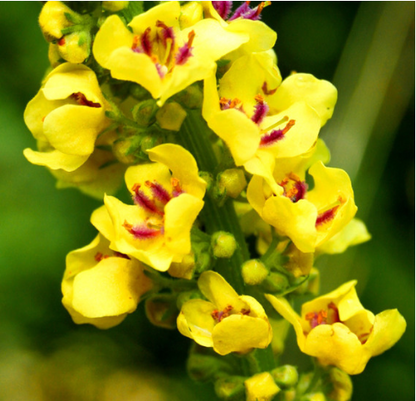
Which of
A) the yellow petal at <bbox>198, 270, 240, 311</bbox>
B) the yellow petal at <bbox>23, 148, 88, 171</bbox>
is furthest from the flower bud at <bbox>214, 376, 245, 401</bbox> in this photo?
the yellow petal at <bbox>23, 148, 88, 171</bbox>

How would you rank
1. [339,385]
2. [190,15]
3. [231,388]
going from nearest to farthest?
[190,15]
[231,388]
[339,385]

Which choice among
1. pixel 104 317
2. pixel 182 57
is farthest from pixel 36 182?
pixel 182 57

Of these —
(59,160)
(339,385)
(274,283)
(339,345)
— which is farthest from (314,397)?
(59,160)

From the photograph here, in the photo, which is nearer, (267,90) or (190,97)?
(190,97)

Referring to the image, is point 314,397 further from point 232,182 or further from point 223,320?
point 232,182

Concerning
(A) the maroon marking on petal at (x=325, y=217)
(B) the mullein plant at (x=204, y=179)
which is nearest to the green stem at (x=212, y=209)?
(B) the mullein plant at (x=204, y=179)

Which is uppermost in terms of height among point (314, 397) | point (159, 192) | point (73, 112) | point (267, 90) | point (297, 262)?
point (267, 90)

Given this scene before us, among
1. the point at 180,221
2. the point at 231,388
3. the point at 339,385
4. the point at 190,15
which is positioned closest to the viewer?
the point at 180,221
